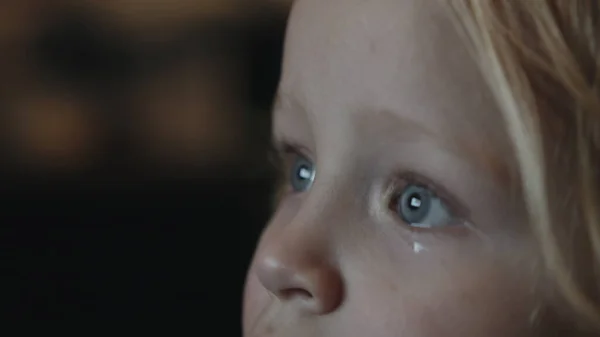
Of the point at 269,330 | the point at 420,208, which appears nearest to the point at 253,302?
the point at 269,330

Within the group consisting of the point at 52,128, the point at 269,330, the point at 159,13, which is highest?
the point at 159,13

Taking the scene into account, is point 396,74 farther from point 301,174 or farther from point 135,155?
point 135,155

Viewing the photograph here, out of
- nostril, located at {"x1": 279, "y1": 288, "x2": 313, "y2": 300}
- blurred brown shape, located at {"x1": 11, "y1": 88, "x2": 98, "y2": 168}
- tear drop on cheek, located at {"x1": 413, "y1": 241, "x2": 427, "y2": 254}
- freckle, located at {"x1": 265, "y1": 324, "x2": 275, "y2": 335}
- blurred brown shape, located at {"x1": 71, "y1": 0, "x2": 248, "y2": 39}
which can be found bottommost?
freckle, located at {"x1": 265, "y1": 324, "x2": 275, "y2": 335}

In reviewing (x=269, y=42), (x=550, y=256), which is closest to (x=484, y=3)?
(x=550, y=256)

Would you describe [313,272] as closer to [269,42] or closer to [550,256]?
[550,256]

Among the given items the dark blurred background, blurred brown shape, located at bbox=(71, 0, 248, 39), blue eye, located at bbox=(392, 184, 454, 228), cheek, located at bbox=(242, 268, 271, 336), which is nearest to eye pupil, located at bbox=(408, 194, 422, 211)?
blue eye, located at bbox=(392, 184, 454, 228)

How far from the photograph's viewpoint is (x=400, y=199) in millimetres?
505

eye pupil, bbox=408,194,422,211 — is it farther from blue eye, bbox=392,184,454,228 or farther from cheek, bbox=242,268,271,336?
cheek, bbox=242,268,271,336

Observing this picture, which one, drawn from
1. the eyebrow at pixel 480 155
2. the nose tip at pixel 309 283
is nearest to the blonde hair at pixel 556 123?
the eyebrow at pixel 480 155

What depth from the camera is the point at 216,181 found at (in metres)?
0.94

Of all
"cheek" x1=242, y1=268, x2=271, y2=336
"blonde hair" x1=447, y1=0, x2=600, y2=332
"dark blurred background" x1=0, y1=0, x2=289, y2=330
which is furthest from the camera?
"dark blurred background" x1=0, y1=0, x2=289, y2=330

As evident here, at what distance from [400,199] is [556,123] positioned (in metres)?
0.10

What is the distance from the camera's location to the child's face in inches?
18.2

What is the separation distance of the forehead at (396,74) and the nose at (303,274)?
69 mm
